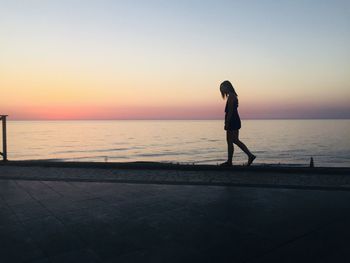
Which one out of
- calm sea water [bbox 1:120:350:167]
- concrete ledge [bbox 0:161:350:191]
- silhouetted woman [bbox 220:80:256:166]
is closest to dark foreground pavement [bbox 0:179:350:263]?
concrete ledge [bbox 0:161:350:191]

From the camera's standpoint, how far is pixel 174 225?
4.02 m

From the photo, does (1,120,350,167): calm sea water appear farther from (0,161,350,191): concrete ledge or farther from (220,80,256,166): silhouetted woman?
(220,80,256,166): silhouetted woman

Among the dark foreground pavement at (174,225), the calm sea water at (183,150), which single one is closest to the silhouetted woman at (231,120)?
the dark foreground pavement at (174,225)

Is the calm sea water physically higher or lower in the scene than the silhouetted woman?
lower

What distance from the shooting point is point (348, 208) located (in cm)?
475

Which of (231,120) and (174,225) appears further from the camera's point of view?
(231,120)

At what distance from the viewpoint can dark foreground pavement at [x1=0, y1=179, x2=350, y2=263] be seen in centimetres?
313

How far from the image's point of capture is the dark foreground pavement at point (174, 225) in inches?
123

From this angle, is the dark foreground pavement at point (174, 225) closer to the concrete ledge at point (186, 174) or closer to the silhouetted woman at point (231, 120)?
the concrete ledge at point (186, 174)

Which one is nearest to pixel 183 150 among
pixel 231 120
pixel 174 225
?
pixel 231 120

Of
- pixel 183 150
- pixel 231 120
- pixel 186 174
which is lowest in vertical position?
pixel 183 150

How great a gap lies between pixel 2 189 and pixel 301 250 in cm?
596

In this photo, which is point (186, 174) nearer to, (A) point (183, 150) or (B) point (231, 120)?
(B) point (231, 120)

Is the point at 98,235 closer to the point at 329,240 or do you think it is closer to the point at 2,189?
the point at 329,240
